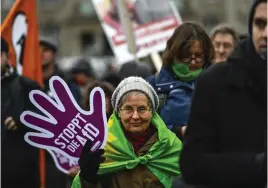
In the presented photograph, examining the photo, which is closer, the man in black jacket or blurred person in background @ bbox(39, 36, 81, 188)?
the man in black jacket

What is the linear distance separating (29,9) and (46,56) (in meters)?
0.91

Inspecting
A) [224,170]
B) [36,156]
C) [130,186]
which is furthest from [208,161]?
[36,156]

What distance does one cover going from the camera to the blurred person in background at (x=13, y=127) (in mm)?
6973

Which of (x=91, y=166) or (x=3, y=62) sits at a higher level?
(x=3, y=62)

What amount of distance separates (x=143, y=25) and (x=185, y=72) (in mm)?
5045

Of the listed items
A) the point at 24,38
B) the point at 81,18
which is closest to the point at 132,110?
the point at 24,38

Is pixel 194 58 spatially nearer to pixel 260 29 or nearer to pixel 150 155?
pixel 150 155

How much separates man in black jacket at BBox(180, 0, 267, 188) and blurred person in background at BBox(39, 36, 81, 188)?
178 inches

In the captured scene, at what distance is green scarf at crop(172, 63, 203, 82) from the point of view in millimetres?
5422

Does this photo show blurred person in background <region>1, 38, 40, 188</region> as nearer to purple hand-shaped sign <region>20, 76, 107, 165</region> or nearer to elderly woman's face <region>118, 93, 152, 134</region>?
purple hand-shaped sign <region>20, 76, 107, 165</region>

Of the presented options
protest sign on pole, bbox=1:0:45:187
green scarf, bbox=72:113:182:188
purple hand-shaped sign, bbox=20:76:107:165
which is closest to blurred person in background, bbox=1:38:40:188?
protest sign on pole, bbox=1:0:45:187

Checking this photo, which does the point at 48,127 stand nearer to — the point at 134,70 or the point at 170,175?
the point at 170,175

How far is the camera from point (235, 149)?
11.9 feet

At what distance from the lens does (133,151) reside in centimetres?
471
